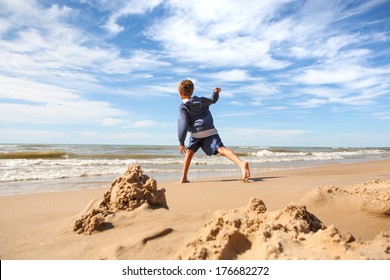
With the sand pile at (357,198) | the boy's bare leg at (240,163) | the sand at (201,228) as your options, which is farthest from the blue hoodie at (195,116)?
the sand pile at (357,198)

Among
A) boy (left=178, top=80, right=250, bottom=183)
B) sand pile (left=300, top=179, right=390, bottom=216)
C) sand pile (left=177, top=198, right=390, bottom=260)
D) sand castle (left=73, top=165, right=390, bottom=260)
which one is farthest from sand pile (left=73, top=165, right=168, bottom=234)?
boy (left=178, top=80, right=250, bottom=183)

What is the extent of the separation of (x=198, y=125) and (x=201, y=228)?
3.69 meters

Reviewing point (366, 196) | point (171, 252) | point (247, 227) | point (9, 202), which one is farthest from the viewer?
point (9, 202)

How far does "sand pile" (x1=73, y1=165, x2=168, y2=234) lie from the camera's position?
2.39m

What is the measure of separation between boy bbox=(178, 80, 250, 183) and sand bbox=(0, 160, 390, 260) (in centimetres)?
169

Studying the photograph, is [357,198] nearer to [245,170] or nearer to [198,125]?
[245,170]

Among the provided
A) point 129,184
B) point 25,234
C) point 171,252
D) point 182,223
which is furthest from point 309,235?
point 25,234

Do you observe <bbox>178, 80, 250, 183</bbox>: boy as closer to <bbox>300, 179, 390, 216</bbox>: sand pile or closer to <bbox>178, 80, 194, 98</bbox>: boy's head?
<bbox>178, 80, 194, 98</bbox>: boy's head

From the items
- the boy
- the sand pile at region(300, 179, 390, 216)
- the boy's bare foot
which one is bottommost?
the sand pile at region(300, 179, 390, 216)

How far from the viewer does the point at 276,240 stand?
1.44 metres

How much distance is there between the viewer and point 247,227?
1.65 metres

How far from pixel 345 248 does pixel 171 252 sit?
90 centimetres
